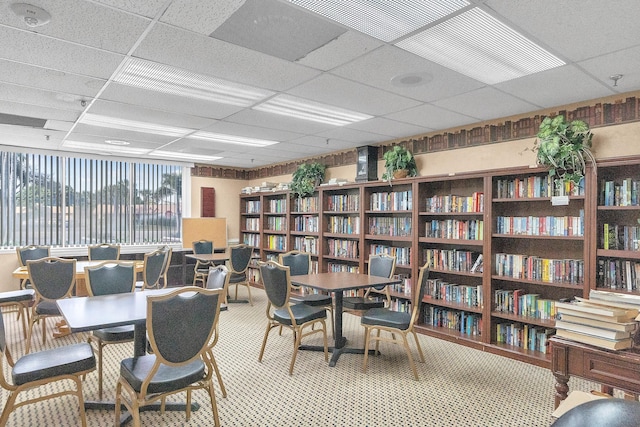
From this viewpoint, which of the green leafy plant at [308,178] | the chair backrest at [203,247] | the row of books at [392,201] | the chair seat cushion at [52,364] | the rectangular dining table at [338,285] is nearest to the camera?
the chair seat cushion at [52,364]

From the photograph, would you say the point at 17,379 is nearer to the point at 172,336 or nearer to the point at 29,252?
the point at 172,336

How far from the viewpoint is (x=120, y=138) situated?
18.6ft

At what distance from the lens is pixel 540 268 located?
404 centimetres

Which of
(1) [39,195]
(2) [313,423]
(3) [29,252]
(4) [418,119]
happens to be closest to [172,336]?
(2) [313,423]

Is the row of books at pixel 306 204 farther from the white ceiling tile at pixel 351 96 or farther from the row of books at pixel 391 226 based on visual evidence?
the white ceiling tile at pixel 351 96

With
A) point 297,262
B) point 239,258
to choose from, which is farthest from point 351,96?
point 239,258

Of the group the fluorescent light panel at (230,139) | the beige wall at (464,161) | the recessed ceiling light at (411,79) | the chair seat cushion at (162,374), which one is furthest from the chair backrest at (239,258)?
the recessed ceiling light at (411,79)

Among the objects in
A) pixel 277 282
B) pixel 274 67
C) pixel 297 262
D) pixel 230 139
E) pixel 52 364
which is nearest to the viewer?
pixel 52 364

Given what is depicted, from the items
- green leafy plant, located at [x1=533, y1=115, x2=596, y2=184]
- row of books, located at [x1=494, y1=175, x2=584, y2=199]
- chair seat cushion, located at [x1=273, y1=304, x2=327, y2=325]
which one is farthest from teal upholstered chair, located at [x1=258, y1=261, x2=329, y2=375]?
green leafy plant, located at [x1=533, y1=115, x2=596, y2=184]

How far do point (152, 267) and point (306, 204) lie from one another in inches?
115

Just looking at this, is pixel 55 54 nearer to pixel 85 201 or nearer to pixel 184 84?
pixel 184 84

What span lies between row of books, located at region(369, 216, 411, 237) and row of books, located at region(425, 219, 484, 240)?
30cm

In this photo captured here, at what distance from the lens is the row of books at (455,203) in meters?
4.49

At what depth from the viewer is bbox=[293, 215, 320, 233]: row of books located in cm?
683
